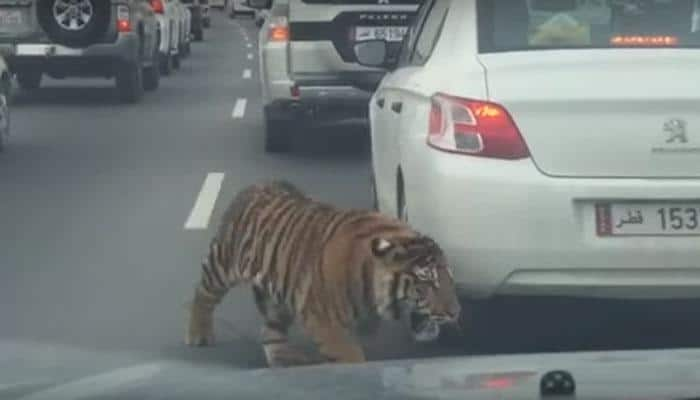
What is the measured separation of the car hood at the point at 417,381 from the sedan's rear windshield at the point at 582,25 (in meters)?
3.84

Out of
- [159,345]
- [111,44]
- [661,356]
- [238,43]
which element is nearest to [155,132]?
[111,44]

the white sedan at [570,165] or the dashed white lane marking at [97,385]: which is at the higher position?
the dashed white lane marking at [97,385]

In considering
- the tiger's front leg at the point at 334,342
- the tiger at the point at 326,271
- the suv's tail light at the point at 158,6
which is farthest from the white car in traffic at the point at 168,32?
the tiger's front leg at the point at 334,342

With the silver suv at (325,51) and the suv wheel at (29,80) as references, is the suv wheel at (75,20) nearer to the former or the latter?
the suv wheel at (29,80)

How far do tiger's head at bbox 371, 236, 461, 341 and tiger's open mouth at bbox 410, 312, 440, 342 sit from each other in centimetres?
1

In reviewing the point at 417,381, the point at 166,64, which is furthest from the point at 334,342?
the point at 166,64

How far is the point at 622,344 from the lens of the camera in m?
8.25

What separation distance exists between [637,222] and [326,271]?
1.11m

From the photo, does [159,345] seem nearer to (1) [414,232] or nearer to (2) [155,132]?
(1) [414,232]

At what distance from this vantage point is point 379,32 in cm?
1506

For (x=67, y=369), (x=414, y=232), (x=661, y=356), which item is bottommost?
(x=67, y=369)

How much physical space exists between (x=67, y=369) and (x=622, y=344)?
2.26 metres

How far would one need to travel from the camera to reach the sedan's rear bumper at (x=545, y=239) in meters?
7.01

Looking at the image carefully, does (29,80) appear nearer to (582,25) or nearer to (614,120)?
(582,25)
